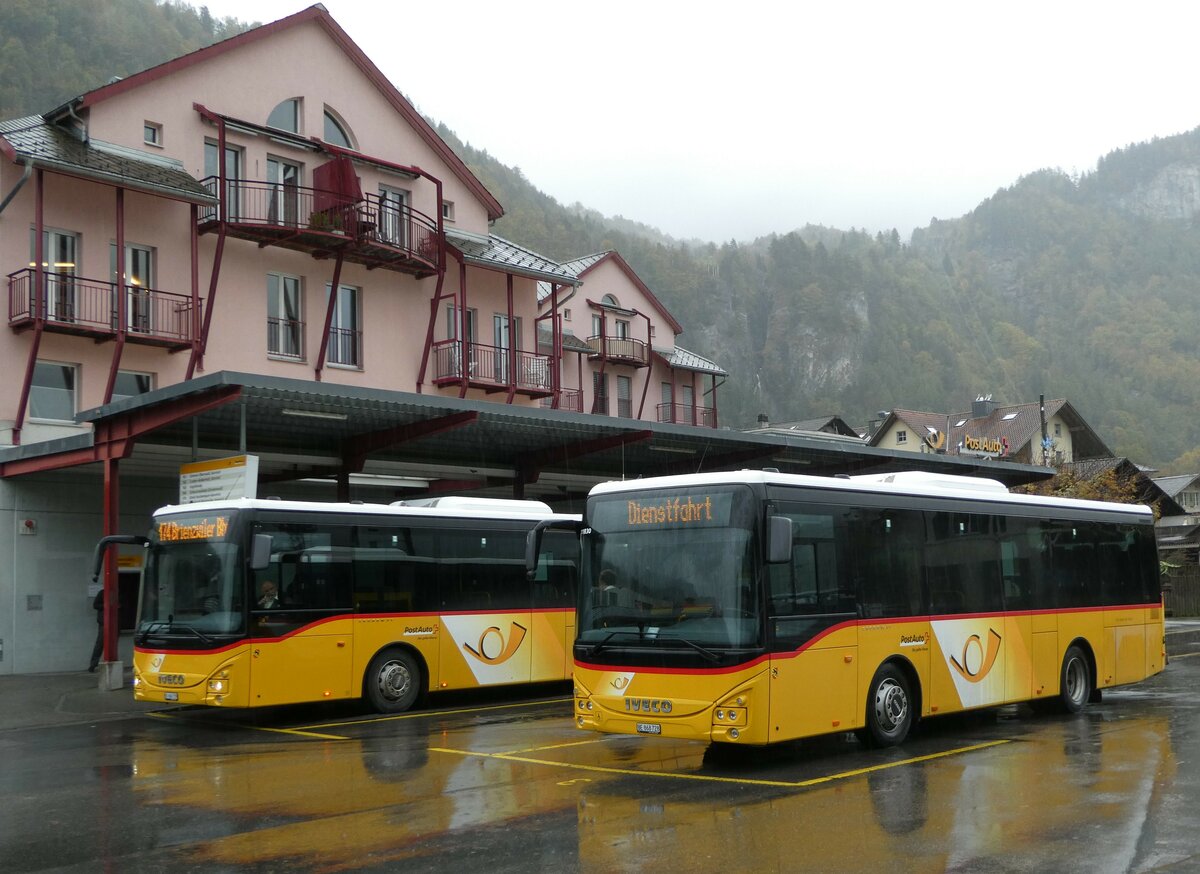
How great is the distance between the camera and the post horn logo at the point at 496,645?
1895 centimetres

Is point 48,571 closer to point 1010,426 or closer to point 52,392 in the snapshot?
point 52,392

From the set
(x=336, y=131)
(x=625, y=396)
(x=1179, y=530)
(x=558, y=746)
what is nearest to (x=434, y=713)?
(x=558, y=746)

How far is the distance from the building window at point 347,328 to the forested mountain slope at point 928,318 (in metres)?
68.2

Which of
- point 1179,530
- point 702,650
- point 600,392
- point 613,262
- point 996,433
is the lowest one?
point 702,650

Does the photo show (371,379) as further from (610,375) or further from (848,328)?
(848,328)

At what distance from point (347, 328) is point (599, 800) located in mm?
24233

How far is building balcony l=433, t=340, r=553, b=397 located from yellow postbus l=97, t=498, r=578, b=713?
14.8 m

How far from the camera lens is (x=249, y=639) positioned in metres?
16.0

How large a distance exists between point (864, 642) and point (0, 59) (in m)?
61.7

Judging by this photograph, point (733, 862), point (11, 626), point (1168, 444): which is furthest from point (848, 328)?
point (733, 862)

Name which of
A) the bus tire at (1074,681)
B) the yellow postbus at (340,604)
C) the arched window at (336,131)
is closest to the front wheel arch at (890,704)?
the bus tire at (1074,681)

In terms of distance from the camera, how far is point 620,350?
55.1 meters

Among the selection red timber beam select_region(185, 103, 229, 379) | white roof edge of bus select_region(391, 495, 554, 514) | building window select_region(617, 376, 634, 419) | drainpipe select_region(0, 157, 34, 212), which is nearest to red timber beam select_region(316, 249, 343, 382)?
red timber beam select_region(185, 103, 229, 379)

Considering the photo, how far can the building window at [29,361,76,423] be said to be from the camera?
26375mm
